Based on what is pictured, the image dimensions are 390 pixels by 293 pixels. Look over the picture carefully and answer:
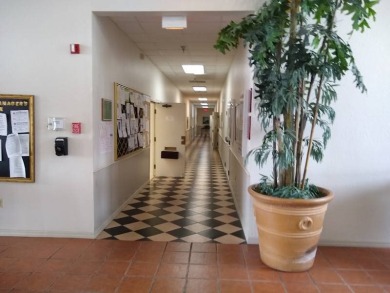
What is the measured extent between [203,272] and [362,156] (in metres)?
2.11

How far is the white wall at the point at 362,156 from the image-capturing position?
334cm

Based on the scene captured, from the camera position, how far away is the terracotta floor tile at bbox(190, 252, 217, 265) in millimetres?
3086

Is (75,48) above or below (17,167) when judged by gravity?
above

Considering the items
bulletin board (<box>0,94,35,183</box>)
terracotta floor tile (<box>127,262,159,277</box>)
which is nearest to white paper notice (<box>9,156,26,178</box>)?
bulletin board (<box>0,94,35,183</box>)

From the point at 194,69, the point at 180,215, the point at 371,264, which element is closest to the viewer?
the point at 371,264

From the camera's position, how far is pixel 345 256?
327cm

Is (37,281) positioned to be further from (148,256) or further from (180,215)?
(180,215)

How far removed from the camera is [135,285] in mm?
2641

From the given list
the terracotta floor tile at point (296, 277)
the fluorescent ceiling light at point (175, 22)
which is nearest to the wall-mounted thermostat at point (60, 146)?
the fluorescent ceiling light at point (175, 22)

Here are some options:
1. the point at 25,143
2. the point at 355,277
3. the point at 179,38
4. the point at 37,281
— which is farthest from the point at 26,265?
the point at 179,38

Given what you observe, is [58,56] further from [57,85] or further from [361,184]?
[361,184]

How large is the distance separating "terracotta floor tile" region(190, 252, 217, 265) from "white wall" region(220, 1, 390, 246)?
566mm

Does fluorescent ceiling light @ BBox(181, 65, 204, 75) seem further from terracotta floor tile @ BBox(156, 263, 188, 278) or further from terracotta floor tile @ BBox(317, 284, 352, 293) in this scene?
terracotta floor tile @ BBox(317, 284, 352, 293)

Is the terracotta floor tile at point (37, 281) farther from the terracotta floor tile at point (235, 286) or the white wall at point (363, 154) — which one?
the white wall at point (363, 154)
